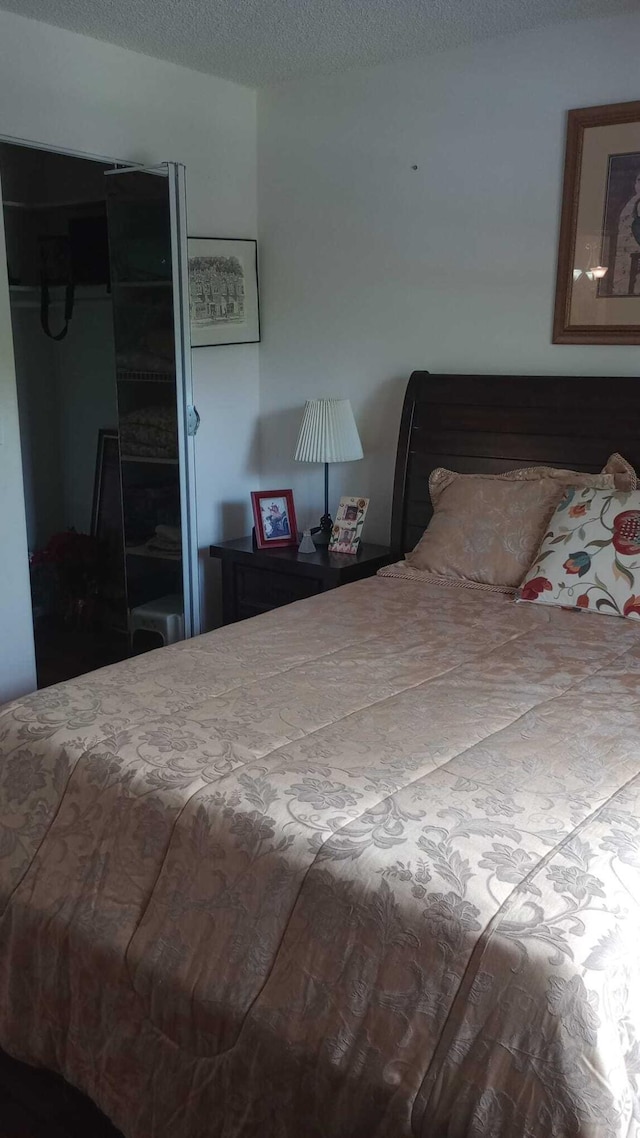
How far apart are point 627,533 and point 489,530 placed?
1.56ft

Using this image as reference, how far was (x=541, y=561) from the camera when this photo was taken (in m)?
2.82

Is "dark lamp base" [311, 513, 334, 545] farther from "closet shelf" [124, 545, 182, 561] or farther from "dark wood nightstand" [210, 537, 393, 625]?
"closet shelf" [124, 545, 182, 561]

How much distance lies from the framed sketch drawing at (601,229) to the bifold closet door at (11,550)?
189cm

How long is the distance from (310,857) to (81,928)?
0.52 metres

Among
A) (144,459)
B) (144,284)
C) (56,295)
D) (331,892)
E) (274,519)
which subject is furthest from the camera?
(56,295)

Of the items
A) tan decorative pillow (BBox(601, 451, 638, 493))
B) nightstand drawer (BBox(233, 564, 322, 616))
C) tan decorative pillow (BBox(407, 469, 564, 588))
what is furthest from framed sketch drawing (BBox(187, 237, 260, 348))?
tan decorative pillow (BBox(601, 451, 638, 493))

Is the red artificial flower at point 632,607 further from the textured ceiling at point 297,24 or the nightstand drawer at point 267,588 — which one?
the textured ceiling at point 297,24

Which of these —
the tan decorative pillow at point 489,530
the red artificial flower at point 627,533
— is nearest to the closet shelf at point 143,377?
the tan decorative pillow at point 489,530

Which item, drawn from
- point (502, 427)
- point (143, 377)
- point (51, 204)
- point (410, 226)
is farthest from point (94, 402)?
point (502, 427)

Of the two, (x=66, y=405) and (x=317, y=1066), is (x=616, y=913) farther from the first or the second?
(x=66, y=405)

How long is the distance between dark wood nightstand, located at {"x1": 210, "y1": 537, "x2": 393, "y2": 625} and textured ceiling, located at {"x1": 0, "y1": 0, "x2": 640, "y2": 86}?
5.92 ft

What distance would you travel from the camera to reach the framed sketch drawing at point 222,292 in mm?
3812

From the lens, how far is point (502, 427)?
11.0 ft

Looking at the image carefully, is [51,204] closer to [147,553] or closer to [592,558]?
[147,553]
